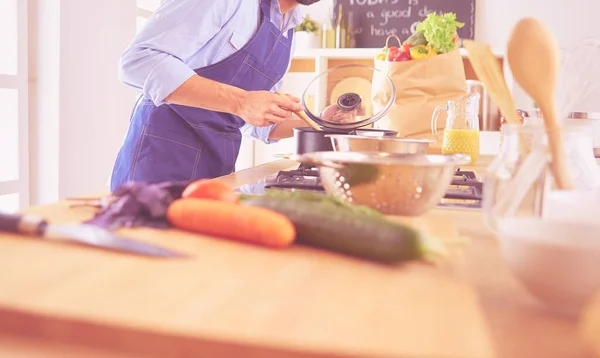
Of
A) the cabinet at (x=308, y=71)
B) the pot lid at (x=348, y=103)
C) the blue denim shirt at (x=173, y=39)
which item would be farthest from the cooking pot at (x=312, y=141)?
the cabinet at (x=308, y=71)

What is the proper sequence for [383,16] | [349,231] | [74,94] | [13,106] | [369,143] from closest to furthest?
[349,231], [369,143], [13,106], [74,94], [383,16]

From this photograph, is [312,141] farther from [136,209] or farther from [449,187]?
[136,209]

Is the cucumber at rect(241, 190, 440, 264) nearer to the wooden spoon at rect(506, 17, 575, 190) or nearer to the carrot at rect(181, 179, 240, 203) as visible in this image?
the carrot at rect(181, 179, 240, 203)

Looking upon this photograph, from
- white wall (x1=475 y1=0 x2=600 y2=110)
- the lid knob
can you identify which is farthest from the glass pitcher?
white wall (x1=475 y1=0 x2=600 y2=110)

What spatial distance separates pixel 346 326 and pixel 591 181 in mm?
649

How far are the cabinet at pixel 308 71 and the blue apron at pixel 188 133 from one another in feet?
6.29

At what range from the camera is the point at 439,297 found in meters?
0.53

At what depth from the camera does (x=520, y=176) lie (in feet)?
2.40

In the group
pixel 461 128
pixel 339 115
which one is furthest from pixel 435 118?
pixel 339 115

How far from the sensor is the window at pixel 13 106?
2.18 meters

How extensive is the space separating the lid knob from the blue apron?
0.33m

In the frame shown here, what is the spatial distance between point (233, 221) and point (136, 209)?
0.48 feet

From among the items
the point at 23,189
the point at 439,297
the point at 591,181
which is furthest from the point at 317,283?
the point at 23,189

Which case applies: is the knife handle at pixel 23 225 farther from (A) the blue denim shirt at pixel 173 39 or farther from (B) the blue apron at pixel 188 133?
(B) the blue apron at pixel 188 133
